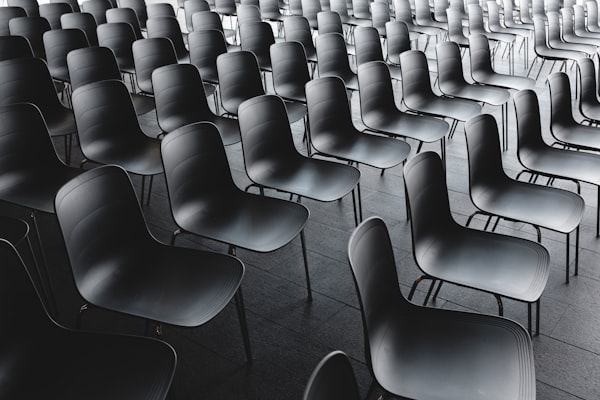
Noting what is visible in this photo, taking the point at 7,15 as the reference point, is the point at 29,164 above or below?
above

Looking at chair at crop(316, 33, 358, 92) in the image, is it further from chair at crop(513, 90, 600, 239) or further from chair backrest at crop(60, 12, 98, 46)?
chair backrest at crop(60, 12, 98, 46)

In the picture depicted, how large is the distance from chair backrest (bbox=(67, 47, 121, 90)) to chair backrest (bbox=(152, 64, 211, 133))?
0.91 m

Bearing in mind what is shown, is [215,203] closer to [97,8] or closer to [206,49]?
[206,49]

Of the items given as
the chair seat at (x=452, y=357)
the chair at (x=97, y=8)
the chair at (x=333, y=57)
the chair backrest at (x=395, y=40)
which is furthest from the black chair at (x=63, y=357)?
the chair at (x=97, y=8)

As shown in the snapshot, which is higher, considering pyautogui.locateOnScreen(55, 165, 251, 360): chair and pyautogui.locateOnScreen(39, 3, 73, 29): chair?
pyautogui.locateOnScreen(55, 165, 251, 360): chair

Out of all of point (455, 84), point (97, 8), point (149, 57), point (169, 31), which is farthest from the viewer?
point (97, 8)

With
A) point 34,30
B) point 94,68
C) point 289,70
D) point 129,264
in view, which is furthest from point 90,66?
point 129,264

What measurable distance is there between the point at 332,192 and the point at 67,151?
109 inches

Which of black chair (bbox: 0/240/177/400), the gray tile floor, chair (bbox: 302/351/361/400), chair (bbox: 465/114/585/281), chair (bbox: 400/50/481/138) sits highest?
chair (bbox: 302/351/361/400)

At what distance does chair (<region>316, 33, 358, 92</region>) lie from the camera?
5660mm

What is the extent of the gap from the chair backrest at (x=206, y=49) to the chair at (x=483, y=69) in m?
2.50

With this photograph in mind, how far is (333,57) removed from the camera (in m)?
5.73

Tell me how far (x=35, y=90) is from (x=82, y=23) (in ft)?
7.88

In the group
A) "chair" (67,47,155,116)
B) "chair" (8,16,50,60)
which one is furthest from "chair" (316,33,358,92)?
"chair" (8,16,50,60)
